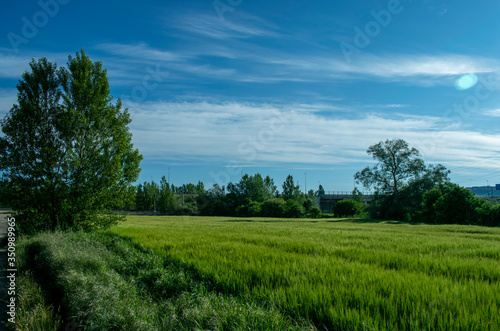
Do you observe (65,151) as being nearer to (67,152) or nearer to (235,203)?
(67,152)

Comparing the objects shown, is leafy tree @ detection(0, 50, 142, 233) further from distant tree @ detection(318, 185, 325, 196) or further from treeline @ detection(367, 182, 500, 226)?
distant tree @ detection(318, 185, 325, 196)

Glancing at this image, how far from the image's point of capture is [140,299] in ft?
18.2

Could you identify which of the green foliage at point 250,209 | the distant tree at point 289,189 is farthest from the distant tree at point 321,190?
the green foliage at point 250,209

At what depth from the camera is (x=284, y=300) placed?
161 inches

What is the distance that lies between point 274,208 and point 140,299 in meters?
63.6

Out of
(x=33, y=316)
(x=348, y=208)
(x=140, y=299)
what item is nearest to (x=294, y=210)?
(x=348, y=208)

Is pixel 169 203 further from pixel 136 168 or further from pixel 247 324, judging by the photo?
pixel 247 324

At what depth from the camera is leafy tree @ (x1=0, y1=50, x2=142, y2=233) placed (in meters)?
14.8

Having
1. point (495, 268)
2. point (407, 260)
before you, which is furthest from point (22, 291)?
point (495, 268)

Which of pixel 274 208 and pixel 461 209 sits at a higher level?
pixel 461 209

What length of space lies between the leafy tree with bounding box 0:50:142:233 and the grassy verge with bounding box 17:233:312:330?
254 inches

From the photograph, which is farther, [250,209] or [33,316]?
[250,209]

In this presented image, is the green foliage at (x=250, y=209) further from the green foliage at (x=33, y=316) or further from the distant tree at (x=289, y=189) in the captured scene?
the green foliage at (x=33, y=316)

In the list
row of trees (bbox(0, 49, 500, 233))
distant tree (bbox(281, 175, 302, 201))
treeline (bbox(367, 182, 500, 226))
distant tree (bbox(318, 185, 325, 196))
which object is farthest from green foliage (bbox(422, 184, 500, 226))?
distant tree (bbox(318, 185, 325, 196))
